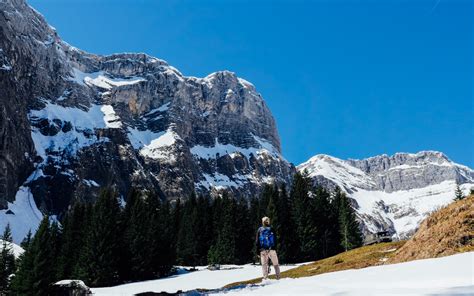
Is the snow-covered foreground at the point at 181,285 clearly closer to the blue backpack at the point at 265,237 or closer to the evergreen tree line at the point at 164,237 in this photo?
the evergreen tree line at the point at 164,237

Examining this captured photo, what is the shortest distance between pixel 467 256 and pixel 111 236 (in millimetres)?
47494

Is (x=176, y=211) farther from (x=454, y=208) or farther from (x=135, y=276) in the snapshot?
(x=454, y=208)

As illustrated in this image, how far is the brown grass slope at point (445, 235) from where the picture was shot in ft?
50.6

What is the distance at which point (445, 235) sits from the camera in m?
16.4

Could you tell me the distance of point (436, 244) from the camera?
16.3m

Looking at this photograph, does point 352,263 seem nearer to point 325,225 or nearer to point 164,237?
point 164,237

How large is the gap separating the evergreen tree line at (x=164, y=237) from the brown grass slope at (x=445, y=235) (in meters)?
35.7

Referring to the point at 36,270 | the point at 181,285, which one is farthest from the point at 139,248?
the point at 36,270

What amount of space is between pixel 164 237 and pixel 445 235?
50.8 meters

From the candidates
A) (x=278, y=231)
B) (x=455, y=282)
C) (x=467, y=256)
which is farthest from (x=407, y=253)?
(x=278, y=231)

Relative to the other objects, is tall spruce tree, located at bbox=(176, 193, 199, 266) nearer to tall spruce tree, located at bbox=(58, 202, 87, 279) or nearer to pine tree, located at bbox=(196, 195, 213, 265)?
pine tree, located at bbox=(196, 195, 213, 265)

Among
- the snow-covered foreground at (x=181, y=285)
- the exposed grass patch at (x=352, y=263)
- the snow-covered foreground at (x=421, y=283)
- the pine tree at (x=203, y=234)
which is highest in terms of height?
the pine tree at (x=203, y=234)

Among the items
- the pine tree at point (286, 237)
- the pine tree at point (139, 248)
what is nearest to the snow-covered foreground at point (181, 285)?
the pine tree at point (139, 248)

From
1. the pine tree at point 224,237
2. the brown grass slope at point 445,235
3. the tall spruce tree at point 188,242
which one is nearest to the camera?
the brown grass slope at point 445,235
